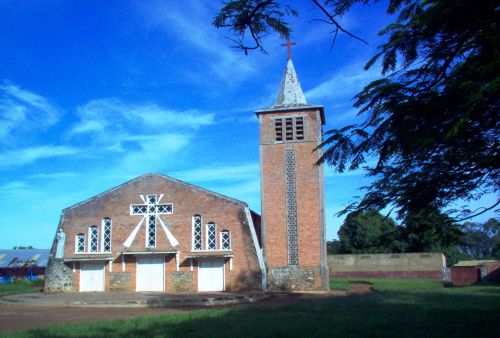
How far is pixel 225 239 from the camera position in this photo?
1042 inches

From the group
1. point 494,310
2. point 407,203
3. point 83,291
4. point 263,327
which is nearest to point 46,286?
point 83,291

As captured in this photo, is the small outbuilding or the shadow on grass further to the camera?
the small outbuilding

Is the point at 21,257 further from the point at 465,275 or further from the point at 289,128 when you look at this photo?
the point at 465,275

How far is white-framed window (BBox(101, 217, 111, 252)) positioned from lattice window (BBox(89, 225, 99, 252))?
392 mm

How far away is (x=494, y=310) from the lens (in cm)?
1405

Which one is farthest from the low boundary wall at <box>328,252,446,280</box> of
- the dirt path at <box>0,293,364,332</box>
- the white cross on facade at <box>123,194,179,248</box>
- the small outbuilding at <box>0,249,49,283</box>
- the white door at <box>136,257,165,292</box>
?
the dirt path at <box>0,293,364,332</box>

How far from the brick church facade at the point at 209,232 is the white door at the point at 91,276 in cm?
6

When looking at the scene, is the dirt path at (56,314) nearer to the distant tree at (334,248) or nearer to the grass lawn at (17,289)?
the grass lawn at (17,289)

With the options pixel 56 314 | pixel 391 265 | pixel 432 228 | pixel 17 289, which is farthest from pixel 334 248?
pixel 432 228

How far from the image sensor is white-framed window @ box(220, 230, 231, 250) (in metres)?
26.3

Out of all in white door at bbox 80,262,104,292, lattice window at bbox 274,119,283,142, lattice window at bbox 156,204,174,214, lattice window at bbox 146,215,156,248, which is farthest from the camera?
lattice window at bbox 274,119,283,142

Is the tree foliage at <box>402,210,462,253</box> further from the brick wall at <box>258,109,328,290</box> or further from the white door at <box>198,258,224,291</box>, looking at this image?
the white door at <box>198,258,224,291</box>

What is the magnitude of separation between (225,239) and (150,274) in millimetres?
4577

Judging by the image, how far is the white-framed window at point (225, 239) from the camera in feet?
86.4
